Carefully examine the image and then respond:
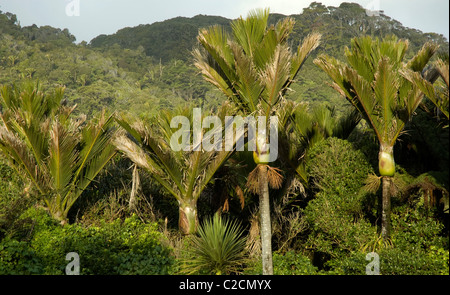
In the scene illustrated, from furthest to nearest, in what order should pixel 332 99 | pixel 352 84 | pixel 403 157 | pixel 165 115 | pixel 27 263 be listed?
pixel 332 99, pixel 403 157, pixel 165 115, pixel 352 84, pixel 27 263

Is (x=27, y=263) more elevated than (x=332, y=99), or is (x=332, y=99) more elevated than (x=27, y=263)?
(x=332, y=99)

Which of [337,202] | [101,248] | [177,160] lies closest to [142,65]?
[177,160]

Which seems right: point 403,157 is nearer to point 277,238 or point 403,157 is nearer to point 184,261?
point 277,238

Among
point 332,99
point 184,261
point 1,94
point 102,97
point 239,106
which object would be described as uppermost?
point 102,97

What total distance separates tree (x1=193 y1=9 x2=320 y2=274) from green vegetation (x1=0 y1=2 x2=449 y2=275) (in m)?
0.02

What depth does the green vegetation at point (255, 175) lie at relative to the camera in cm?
693

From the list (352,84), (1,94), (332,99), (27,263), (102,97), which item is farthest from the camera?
(102,97)

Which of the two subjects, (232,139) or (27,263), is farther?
(232,139)

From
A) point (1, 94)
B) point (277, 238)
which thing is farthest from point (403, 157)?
point (1, 94)

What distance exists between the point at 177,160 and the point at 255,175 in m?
1.55

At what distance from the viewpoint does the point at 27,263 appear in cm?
659

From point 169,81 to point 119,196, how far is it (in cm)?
4897

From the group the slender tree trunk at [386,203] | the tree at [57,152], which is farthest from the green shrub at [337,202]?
the tree at [57,152]

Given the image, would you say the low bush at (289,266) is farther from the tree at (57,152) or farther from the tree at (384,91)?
the tree at (57,152)
